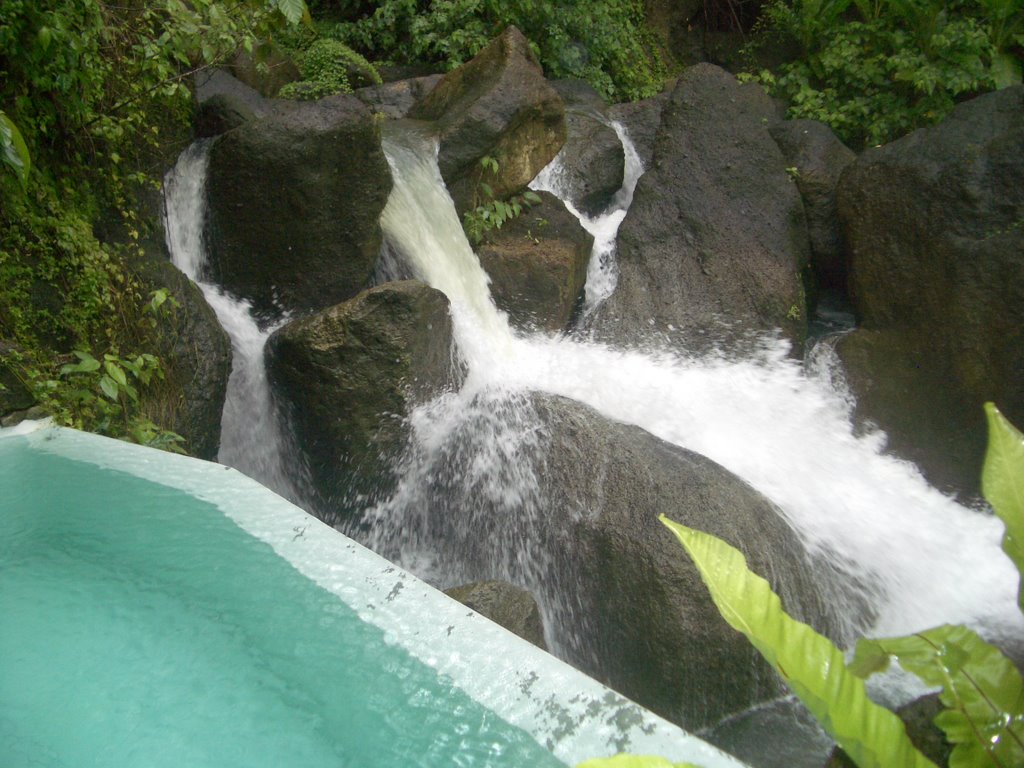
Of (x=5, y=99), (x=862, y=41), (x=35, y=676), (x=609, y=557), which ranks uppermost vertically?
(x=862, y=41)

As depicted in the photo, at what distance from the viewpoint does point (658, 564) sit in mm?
3766

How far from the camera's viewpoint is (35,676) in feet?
5.30

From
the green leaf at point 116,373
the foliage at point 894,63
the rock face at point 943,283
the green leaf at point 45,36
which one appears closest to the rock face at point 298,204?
the green leaf at point 45,36

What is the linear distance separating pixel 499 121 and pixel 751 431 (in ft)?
10.1

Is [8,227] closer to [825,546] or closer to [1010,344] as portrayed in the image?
[825,546]

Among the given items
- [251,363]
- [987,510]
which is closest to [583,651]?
[251,363]

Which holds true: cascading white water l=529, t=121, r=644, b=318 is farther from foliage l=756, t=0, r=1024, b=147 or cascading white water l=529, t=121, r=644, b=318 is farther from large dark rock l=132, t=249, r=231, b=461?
large dark rock l=132, t=249, r=231, b=461

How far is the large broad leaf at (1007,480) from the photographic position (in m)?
1.56

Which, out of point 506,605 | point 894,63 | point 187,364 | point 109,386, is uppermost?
point 894,63

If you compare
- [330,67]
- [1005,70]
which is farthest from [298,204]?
[1005,70]

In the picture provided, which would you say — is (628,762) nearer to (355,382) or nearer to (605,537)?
(605,537)

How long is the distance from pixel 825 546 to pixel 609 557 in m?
1.29

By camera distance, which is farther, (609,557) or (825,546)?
(825,546)

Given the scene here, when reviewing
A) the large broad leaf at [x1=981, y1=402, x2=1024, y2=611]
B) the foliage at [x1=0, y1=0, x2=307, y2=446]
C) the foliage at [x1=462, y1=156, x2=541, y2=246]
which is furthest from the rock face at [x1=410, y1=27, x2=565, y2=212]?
the large broad leaf at [x1=981, y1=402, x2=1024, y2=611]
